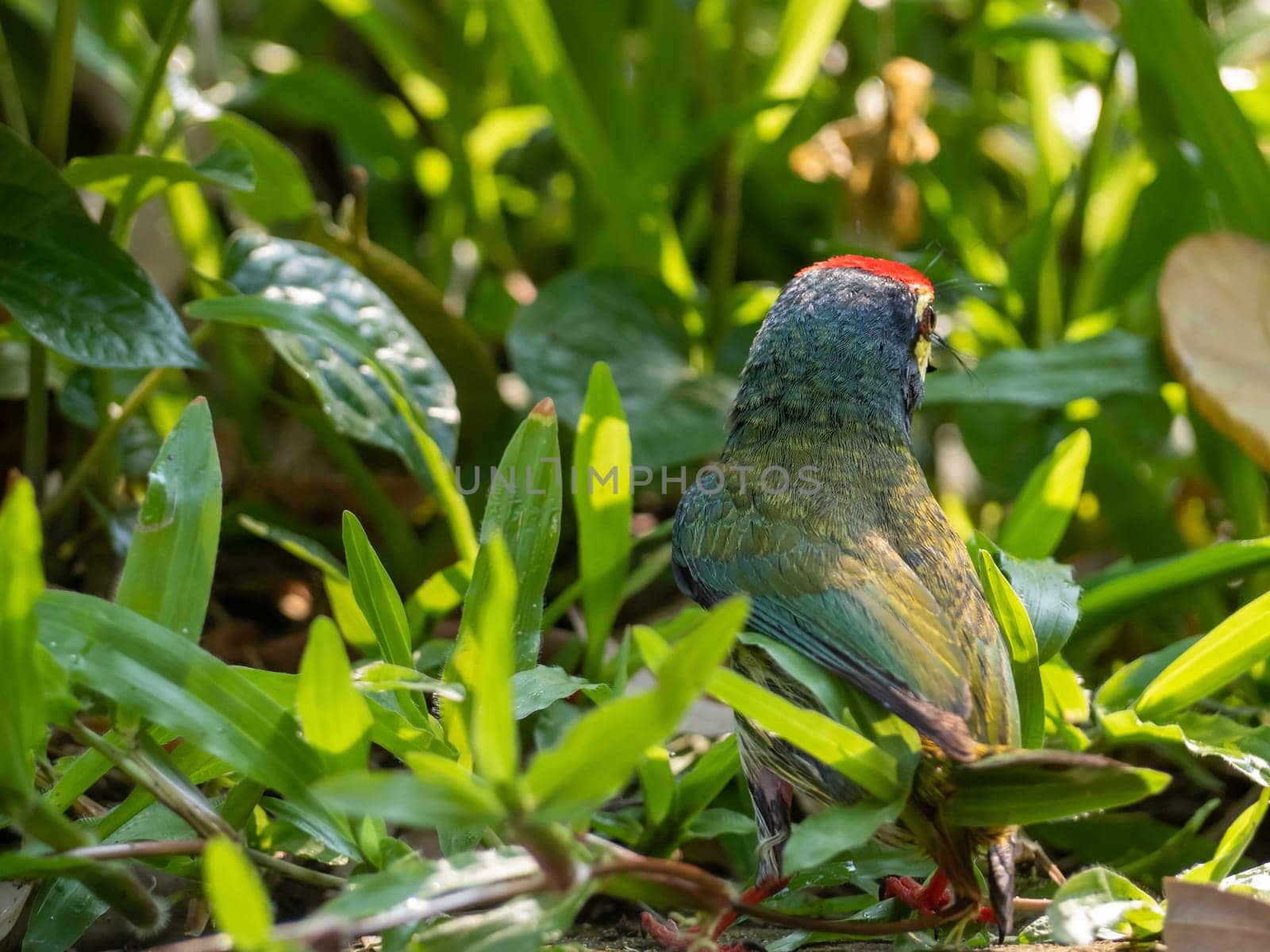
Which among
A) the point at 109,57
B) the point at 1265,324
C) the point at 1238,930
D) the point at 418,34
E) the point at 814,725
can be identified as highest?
the point at 418,34

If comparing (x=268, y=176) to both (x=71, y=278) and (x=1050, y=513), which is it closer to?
(x=71, y=278)

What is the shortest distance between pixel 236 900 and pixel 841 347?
1421mm

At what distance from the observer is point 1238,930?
1.53 metres

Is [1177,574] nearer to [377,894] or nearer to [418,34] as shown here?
[377,894]

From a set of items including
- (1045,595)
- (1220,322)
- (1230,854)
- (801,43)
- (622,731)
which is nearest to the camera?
(622,731)

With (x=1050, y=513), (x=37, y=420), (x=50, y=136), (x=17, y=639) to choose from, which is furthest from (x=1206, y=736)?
(x=50, y=136)

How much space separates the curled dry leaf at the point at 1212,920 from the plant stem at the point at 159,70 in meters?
2.26

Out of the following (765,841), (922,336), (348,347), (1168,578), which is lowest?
(765,841)

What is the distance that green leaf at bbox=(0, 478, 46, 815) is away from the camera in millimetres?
1422

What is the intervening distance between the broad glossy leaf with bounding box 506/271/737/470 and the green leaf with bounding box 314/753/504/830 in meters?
1.45

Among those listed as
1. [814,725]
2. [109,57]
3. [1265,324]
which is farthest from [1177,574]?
[109,57]

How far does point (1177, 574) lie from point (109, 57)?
3.23m

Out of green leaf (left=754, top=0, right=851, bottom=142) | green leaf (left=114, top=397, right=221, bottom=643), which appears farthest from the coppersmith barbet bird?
green leaf (left=754, top=0, right=851, bottom=142)

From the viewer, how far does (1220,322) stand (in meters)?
2.84
